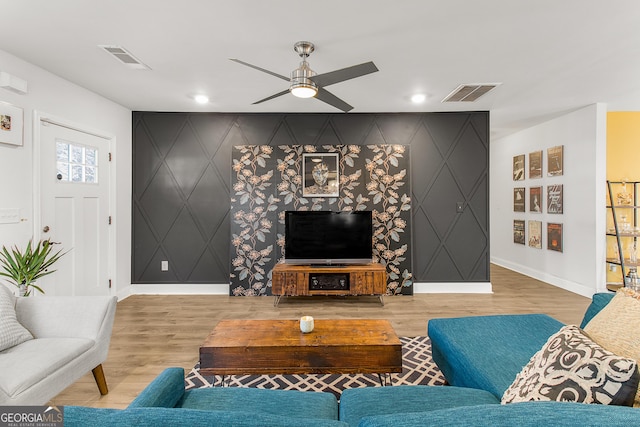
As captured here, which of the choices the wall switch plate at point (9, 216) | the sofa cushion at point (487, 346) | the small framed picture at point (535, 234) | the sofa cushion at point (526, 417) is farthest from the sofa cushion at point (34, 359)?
the small framed picture at point (535, 234)

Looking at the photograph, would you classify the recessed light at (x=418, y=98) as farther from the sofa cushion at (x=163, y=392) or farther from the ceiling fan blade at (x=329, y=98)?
the sofa cushion at (x=163, y=392)

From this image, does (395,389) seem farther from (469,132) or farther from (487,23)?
(469,132)

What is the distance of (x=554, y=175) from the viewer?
5.33 m

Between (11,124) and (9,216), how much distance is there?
805 mm

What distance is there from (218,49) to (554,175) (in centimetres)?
523

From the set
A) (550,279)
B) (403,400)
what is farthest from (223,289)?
(550,279)

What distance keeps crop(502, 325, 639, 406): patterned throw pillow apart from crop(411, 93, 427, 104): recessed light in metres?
3.41

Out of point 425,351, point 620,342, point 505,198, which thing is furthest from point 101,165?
point 505,198

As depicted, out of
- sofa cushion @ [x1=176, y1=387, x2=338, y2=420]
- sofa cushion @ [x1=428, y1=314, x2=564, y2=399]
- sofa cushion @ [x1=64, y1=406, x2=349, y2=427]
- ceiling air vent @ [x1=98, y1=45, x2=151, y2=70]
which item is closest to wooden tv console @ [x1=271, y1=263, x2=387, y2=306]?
sofa cushion @ [x1=428, y1=314, x2=564, y2=399]

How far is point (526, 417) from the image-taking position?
0.72 meters

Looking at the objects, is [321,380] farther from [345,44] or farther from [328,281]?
[345,44]

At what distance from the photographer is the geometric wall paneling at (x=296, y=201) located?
15.8ft

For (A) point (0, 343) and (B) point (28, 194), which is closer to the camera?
(A) point (0, 343)

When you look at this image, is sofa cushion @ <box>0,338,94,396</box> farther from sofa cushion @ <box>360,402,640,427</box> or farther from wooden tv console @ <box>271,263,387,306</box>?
wooden tv console @ <box>271,263,387,306</box>
